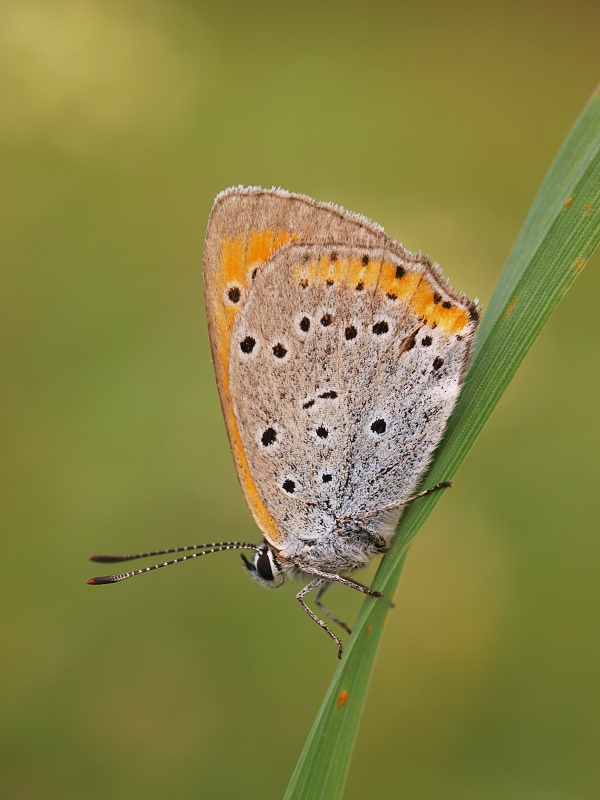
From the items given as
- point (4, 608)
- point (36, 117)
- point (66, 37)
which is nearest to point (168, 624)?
point (4, 608)

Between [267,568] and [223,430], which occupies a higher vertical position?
[267,568]

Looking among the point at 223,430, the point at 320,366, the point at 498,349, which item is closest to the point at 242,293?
the point at 320,366

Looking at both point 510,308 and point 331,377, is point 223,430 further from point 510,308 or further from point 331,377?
point 510,308

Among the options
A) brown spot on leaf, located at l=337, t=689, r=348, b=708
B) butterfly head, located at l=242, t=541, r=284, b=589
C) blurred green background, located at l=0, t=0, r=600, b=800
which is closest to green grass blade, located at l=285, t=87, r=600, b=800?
brown spot on leaf, located at l=337, t=689, r=348, b=708

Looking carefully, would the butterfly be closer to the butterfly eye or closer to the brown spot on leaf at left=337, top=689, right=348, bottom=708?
the butterfly eye

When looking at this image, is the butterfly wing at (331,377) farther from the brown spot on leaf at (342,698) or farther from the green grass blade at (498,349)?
the brown spot on leaf at (342,698)

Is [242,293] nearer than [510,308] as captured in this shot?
No
